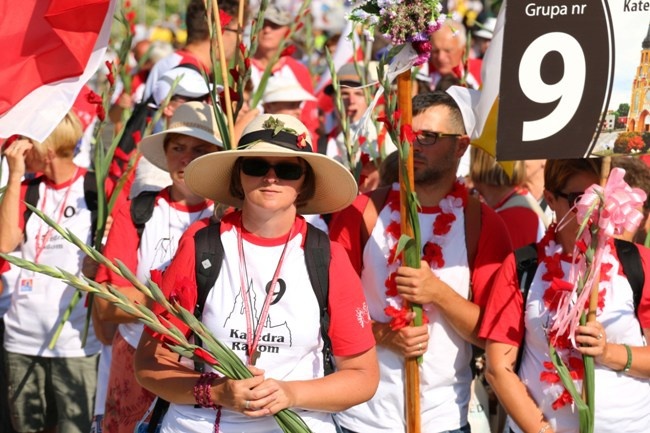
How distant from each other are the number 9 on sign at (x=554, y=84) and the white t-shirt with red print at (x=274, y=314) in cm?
96

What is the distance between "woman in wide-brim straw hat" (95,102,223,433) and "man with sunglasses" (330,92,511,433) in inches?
26.9

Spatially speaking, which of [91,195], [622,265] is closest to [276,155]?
[622,265]

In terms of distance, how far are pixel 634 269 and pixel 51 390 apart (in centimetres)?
317

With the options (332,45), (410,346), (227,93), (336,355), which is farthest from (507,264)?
(332,45)

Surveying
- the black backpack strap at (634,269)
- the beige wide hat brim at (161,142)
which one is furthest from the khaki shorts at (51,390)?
the black backpack strap at (634,269)

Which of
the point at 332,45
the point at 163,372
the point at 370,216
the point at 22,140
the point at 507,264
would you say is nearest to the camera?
the point at 163,372

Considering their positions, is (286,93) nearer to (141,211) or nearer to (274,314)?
(141,211)

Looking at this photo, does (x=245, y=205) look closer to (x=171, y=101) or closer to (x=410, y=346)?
(x=410, y=346)

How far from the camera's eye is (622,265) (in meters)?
4.23

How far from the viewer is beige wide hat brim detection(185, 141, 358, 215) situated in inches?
159

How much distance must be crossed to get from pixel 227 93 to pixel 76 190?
1.55 metres

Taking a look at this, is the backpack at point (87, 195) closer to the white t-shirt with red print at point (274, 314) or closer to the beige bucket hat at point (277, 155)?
the beige bucket hat at point (277, 155)

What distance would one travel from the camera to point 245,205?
13.2 feet

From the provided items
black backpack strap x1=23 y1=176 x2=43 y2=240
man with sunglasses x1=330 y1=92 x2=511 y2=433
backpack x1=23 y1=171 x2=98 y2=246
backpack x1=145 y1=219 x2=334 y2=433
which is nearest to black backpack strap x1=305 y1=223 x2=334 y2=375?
backpack x1=145 y1=219 x2=334 y2=433
